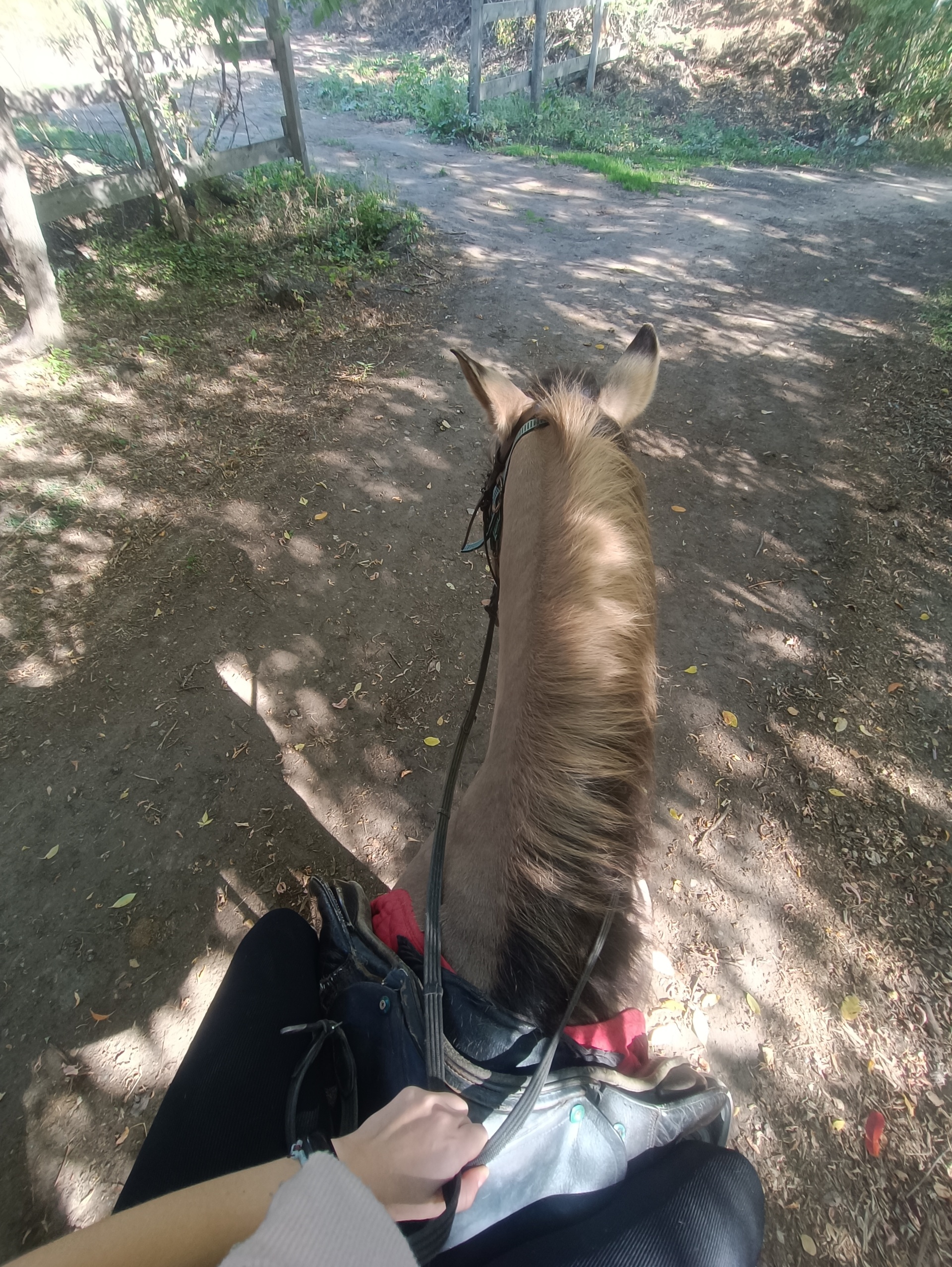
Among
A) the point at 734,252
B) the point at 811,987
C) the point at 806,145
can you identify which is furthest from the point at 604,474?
the point at 806,145

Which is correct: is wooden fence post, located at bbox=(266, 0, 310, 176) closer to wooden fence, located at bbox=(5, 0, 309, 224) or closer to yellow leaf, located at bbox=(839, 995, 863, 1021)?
wooden fence, located at bbox=(5, 0, 309, 224)

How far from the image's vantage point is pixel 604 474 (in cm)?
150

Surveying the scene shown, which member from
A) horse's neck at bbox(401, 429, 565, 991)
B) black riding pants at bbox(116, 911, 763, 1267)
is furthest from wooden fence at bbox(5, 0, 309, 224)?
black riding pants at bbox(116, 911, 763, 1267)

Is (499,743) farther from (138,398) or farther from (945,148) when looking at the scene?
(945,148)

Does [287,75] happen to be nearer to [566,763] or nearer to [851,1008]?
[566,763]

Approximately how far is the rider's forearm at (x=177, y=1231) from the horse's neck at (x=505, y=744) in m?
0.62

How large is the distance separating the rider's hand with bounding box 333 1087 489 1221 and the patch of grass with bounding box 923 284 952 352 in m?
6.97

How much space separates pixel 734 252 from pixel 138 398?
707cm

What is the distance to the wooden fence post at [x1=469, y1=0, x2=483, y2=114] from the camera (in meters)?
10.2

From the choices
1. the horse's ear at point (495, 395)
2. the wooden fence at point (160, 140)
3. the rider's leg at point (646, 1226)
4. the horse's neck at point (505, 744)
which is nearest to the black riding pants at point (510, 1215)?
the rider's leg at point (646, 1226)

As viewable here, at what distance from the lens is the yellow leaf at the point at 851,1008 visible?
225 cm

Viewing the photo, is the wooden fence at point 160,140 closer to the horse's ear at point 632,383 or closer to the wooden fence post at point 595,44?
the horse's ear at point 632,383

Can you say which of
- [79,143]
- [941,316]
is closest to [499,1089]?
[941,316]

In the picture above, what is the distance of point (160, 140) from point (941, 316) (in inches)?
308
